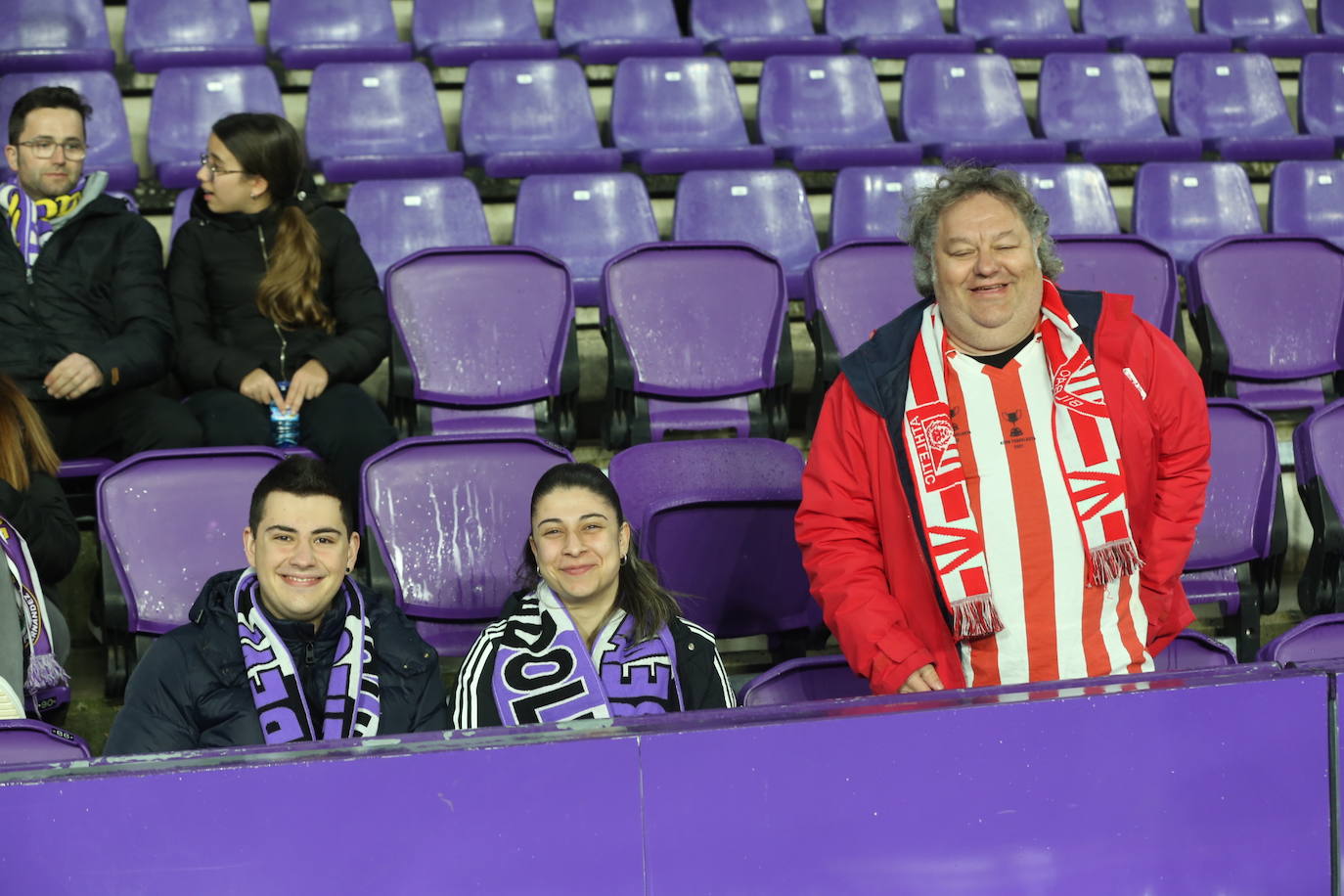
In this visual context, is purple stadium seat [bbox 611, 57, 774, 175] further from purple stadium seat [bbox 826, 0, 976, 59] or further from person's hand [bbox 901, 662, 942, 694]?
person's hand [bbox 901, 662, 942, 694]

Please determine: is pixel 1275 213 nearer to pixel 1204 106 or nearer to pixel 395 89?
pixel 1204 106

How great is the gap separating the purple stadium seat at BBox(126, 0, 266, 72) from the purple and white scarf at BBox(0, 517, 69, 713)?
2.71 metres

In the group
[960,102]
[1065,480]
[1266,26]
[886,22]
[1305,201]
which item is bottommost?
[1065,480]

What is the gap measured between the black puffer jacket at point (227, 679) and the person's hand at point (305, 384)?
110cm

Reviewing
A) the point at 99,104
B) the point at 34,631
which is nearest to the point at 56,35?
the point at 99,104

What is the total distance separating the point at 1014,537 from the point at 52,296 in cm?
240

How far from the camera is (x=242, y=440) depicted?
3.37m

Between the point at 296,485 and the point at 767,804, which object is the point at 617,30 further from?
the point at 767,804

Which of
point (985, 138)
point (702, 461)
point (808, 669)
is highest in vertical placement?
point (985, 138)

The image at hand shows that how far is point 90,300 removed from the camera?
354 cm

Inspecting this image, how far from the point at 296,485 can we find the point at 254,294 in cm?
141

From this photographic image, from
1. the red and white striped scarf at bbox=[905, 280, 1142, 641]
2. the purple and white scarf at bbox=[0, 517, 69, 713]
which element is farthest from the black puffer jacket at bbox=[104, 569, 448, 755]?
the red and white striped scarf at bbox=[905, 280, 1142, 641]

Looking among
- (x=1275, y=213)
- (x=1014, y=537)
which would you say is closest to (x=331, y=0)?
(x=1275, y=213)

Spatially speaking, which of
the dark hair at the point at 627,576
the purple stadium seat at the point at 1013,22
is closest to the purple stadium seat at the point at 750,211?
the purple stadium seat at the point at 1013,22
